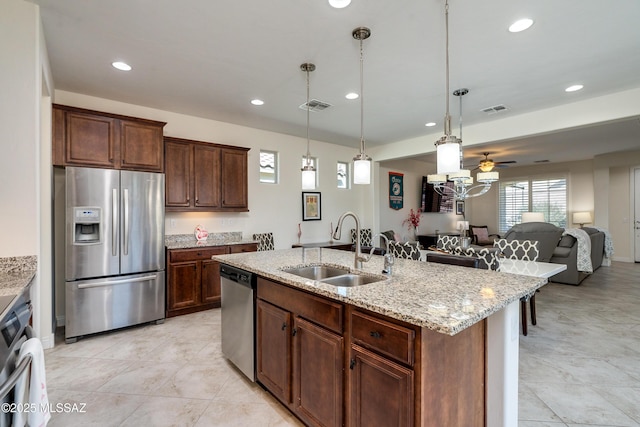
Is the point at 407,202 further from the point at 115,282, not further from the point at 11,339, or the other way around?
the point at 11,339

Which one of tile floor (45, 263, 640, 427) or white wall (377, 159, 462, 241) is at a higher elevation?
white wall (377, 159, 462, 241)

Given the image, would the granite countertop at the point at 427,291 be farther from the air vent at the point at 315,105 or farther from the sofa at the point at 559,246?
the sofa at the point at 559,246

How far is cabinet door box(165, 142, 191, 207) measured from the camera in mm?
4000

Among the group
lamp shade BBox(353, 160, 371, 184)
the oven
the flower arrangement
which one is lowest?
the oven

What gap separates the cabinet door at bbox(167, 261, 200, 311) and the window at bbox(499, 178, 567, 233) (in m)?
9.58

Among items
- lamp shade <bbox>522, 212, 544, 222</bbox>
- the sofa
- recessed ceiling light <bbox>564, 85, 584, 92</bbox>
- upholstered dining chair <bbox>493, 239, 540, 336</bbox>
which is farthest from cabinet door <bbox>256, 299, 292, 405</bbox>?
lamp shade <bbox>522, 212, 544, 222</bbox>

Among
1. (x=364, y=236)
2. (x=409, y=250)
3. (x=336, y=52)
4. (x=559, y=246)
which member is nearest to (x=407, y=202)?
(x=364, y=236)

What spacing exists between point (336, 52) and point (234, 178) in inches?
100

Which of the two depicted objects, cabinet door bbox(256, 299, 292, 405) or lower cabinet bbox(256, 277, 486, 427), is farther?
cabinet door bbox(256, 299, 292, 405)

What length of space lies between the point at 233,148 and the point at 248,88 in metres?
1.27

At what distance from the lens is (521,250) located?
3.91 metres

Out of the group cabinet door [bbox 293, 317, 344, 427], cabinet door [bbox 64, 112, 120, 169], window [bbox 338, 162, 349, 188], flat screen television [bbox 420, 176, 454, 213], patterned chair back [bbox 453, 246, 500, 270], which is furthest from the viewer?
flat screen television [bbox 420, 176, 454, 213]

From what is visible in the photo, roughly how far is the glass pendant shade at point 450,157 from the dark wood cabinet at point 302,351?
1035 mm

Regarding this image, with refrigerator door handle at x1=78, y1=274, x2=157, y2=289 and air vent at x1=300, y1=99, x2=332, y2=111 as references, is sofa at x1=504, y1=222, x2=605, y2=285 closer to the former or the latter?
air vent at x1=300, y1=99, x2=332, y2=111
